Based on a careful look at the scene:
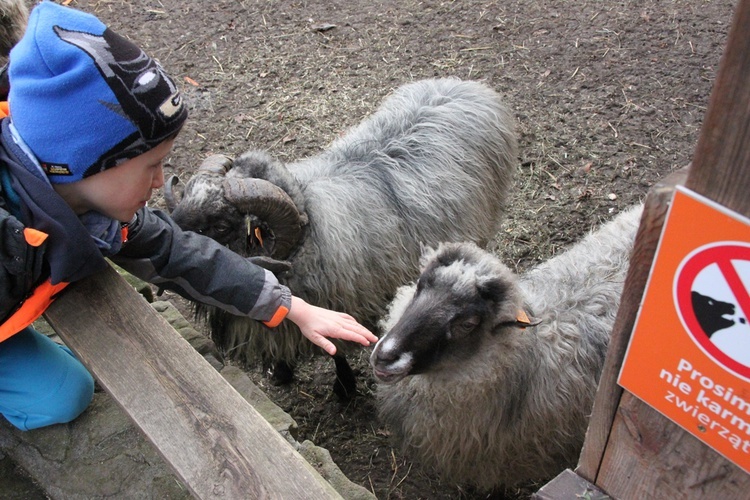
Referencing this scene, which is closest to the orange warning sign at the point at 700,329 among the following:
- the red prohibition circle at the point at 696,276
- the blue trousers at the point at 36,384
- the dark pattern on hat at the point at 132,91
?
the red prohibition circle at the point at 696,276

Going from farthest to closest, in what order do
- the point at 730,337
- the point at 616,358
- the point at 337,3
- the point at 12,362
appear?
the point at 337,3
the point at 12,362
the point at 616,358
the point at 730,337

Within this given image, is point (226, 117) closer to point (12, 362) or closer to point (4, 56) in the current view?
point (4, 56)

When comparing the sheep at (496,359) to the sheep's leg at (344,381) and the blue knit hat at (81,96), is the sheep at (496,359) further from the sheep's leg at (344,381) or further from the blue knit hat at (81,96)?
the blue knit hat at (81,96)

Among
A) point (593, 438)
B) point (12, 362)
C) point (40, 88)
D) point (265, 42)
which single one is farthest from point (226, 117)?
point (593, 438)

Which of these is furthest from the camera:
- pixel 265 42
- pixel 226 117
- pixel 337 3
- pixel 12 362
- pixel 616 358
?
pixel 337 3

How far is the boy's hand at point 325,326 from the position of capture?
2217 millimetres

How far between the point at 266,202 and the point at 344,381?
120 centimetres

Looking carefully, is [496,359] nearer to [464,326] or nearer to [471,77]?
[464,326]

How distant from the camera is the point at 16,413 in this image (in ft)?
7.72

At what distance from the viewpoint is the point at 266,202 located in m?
2.91

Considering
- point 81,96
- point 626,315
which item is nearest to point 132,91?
point 81,96

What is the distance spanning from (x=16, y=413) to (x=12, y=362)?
0.20m

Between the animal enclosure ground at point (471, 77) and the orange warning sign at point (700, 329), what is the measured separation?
255cm

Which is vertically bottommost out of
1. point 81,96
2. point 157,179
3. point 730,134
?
point 157,179
